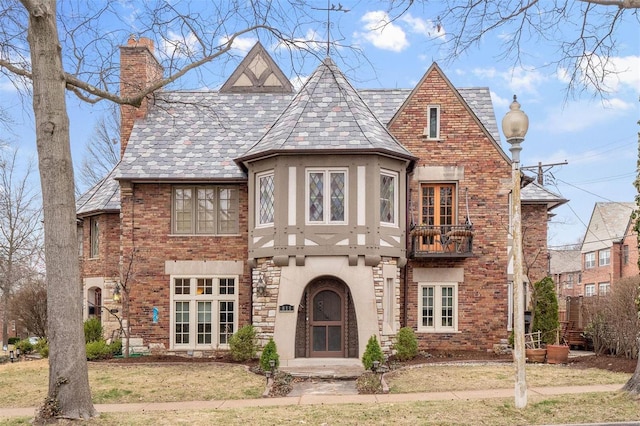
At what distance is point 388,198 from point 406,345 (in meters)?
3.97

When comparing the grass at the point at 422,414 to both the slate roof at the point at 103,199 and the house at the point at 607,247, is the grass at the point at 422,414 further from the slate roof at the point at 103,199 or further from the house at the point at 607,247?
the house at the point at 607,247

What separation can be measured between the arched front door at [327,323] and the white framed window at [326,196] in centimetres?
202

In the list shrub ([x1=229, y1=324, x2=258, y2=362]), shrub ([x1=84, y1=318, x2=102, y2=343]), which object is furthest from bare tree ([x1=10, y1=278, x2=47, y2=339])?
shrub ([x1=229, y1=324, x2=258, y2=362])

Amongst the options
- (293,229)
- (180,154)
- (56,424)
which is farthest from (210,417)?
(180,154)

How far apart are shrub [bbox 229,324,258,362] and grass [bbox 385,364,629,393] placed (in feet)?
13.7

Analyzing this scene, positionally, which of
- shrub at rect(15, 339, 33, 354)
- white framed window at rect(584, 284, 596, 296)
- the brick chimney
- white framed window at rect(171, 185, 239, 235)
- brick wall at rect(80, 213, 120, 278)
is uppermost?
the brick chimney

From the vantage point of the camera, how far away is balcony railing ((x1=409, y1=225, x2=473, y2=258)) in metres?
18.6

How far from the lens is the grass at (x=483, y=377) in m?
13.3

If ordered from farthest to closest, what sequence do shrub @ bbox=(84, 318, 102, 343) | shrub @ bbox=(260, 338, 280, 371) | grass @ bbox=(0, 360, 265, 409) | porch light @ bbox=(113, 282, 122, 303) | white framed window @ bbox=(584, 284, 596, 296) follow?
white framed window @ bbox=(584, 284, 596, 296), shrub @ bbox=(84, 318, 102, 343), porch light @ bbox=(113, 282, 122, 303), shrub @ bbox=(260, 338, 280, 371), grass @ bbox=(0, 360, 265, 409)

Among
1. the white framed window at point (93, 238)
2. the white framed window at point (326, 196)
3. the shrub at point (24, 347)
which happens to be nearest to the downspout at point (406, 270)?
the white framed window at point (326, 196)

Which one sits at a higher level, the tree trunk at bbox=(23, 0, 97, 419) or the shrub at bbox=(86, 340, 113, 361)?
the tree trunk at bbox=(23, 0, 97, 419)

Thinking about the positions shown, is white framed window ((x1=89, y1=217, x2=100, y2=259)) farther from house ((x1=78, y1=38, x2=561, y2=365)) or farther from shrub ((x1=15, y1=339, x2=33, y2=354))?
shrub ((x1=15, y1=339, x2=33, y2=354))

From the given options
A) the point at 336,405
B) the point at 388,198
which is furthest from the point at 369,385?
the point at 388,198

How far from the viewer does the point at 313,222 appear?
17219 millimetres
